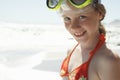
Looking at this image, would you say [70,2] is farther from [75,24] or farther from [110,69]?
[110,69]

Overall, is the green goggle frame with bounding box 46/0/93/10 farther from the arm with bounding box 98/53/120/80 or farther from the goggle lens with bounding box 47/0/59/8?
the arm with bounding box 98/53/120/80

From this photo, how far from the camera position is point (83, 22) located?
2.00 metres

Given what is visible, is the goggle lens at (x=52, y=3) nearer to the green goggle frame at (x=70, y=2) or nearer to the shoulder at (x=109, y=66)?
the green goggle frame at (x=70, y=2)

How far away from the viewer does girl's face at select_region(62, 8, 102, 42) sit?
201 cm

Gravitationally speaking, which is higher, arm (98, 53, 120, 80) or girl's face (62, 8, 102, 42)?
girl's face (62, 8, 102, 42)

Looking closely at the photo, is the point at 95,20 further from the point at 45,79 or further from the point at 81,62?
the point at 45,79

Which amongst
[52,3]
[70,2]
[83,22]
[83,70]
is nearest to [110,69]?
[83,70]

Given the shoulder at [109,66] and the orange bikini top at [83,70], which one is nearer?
the shoulder at [109,66]

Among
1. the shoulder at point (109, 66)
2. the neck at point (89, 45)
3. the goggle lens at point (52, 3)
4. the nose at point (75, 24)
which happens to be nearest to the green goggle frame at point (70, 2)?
the goggle lens at point (52, 3)

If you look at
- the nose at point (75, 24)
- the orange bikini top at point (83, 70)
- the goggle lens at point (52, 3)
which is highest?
the goggle lens at point (52, 3)

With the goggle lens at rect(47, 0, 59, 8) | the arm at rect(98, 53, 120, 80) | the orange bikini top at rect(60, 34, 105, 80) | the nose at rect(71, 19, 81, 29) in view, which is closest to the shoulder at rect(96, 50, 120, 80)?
the arm at rect(98, 53, 120, 80)

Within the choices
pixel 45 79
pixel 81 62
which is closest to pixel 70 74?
pixel 81 62

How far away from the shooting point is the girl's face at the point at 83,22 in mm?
2006

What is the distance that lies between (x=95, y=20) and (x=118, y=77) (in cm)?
46
